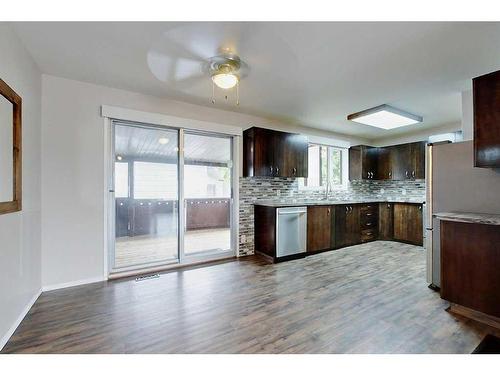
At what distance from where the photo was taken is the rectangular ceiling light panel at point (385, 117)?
3.63m

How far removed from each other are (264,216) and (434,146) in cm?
247

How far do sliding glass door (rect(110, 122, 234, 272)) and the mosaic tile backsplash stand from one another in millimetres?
246

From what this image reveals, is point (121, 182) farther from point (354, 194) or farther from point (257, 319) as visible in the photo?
point (354, 194)

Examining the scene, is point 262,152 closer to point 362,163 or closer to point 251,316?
point 251,316

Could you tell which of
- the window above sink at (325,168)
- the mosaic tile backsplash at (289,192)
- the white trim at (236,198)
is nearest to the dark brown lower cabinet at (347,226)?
the mosaic tile backsplash at (289,192)

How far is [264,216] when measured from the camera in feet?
12.9

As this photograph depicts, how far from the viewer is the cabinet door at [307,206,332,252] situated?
4066 mm

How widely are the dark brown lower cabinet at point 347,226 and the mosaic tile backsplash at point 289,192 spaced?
0.73 meters

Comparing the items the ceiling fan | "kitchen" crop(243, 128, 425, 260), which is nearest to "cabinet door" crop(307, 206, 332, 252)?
"kitchen" crop(243, 128, 425, 260)

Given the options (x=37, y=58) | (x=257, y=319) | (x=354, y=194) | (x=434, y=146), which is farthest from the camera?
(x=354, y=194)

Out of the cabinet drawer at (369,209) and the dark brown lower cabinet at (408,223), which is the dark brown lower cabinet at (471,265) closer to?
the cabinet drawer at (369,209)

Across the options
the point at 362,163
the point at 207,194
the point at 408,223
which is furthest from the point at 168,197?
the point at 408,223

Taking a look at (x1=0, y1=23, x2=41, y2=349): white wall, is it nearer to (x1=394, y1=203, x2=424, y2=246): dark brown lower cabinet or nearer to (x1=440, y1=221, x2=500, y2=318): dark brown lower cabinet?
(x1=440, y1=221, x2=500, y2=318): dark brown lower cabinet
